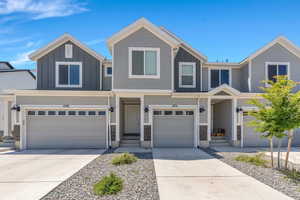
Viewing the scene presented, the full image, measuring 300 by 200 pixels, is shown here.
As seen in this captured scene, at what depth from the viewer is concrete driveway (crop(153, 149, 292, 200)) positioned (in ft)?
13.9

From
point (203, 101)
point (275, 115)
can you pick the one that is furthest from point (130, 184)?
point (203, 101)

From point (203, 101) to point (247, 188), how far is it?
6621 mm

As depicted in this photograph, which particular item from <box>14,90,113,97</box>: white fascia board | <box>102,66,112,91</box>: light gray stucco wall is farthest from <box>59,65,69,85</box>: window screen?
<box>102,66,112,91</box>: light gray stucco wall

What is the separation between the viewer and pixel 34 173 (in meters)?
5.89

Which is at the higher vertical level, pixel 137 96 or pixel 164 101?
pixel 137 96

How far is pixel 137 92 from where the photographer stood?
10.1 metres

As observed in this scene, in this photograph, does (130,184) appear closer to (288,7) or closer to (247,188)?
(247,188)

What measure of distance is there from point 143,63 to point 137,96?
2.02m

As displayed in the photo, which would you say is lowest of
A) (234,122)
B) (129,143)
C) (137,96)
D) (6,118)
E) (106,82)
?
(129,143)

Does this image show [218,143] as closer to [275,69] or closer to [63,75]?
[275,69]

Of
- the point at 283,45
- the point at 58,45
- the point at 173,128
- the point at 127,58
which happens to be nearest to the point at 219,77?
the point at 283,45

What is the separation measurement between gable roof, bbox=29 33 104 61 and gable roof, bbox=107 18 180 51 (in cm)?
257

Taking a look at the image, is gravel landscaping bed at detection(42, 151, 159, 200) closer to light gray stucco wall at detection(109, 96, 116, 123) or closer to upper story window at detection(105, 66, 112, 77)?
light gray stucco wall at detection(109, 96, 116, 123)

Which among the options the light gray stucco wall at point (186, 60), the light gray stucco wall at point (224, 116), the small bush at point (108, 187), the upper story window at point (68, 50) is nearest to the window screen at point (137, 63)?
the light gray stucco wall at point (186, 60)
